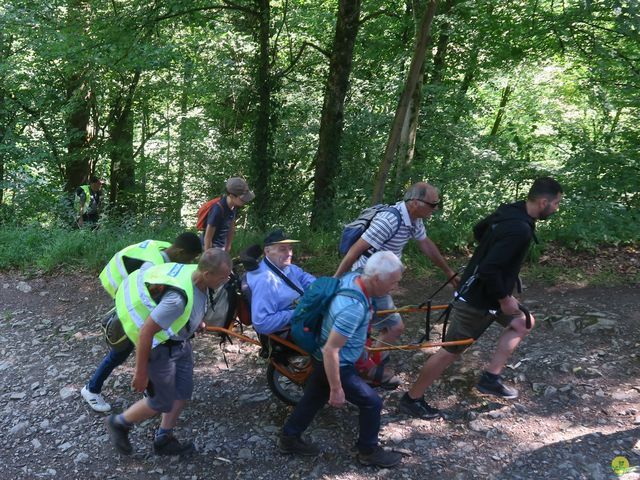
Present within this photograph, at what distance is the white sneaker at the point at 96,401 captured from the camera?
4180 millimetres

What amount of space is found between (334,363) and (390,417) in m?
1.31

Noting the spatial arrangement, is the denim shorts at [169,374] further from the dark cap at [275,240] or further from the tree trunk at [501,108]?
the tree trunk at [501,108]

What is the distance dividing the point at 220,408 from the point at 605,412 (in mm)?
3133

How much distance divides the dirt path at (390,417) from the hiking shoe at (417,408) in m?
0.06

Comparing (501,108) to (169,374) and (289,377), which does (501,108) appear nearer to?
(289,377)

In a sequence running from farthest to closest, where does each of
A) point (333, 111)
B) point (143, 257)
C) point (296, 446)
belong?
1. point (333, 111)
2. point (143, 257)
3. point (296, 446)

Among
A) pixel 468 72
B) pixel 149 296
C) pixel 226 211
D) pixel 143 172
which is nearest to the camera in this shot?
pixel 149 296

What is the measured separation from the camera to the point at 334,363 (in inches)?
117

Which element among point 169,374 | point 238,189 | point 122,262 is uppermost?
point 238,189

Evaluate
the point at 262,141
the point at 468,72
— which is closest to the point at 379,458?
the point at 262,141

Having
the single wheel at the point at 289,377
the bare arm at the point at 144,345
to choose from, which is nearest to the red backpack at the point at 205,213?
the single wheel at the point at 289,377

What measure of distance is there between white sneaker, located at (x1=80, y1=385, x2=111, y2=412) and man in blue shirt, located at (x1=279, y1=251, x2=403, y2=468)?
167 cm

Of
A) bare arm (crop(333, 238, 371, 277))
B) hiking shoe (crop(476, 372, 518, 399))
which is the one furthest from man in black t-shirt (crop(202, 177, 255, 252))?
hiking shoe (crop(476, 372, 518, 399))

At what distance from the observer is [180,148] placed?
12570mm
